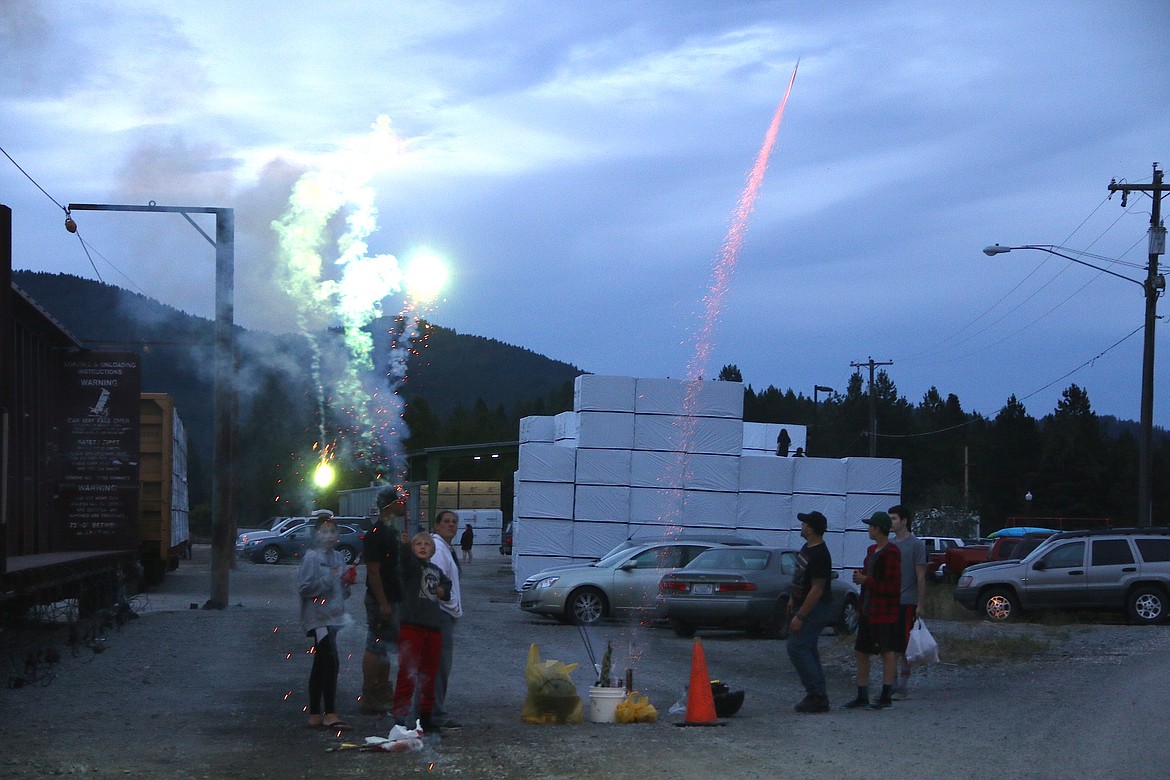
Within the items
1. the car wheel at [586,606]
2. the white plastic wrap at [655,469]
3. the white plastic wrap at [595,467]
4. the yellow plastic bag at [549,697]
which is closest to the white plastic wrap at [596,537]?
the white plastic wrap at [595,467]

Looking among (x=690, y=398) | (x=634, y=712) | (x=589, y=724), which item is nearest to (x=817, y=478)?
(x=690, y=398)

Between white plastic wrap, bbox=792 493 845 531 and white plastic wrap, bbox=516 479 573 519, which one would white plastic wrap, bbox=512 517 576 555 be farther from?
white plastic wrap, bbox=792 493 845 531

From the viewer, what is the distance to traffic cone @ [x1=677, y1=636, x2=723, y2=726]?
9.33 m

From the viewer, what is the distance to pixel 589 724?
937 cm

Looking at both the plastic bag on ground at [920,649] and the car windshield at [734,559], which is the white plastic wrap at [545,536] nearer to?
the car windshield at [734,559]

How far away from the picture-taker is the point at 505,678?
40.0 feet

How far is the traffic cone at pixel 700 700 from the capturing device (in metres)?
9.33

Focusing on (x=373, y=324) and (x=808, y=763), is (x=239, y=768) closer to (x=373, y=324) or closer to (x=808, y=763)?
(x=808, y=763)

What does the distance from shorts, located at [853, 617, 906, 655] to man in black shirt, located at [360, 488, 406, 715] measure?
4.11m

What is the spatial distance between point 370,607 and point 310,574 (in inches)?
37.9

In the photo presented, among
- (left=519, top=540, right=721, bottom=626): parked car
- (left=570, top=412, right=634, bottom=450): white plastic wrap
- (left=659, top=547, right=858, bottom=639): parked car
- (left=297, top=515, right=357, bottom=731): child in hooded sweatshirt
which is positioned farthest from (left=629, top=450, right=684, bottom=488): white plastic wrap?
(left=297, top=515, right=357, bottom=731): child in hooded sweatshirt

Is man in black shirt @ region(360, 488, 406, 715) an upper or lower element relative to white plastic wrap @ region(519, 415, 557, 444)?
lower

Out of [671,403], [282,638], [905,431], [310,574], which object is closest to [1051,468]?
[905,431]

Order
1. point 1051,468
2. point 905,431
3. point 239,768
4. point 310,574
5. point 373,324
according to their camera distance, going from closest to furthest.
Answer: point 239,768 → point 310,574 → point 373,324 → point 1051,468 → point 905,431
